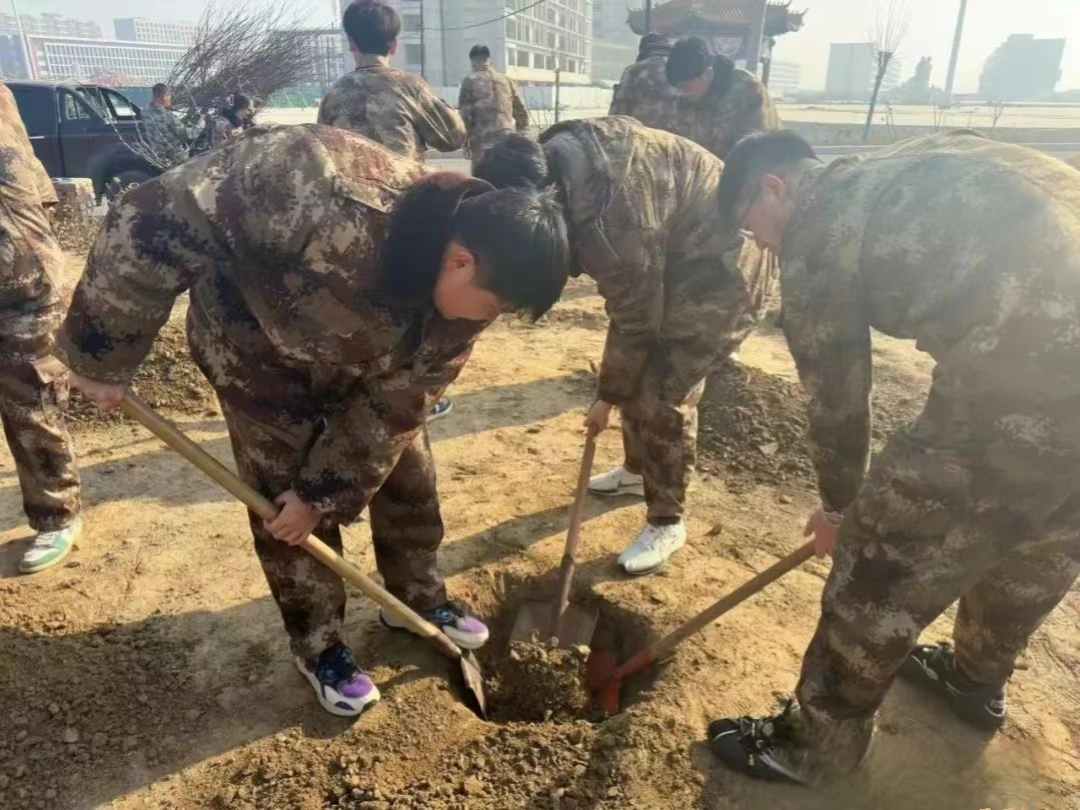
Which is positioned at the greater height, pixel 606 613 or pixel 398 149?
pixel 398 149

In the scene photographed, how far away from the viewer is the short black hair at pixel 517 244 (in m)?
1.60

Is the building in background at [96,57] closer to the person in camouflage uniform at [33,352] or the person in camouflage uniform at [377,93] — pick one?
the person in camouflage uniform at [377,93]

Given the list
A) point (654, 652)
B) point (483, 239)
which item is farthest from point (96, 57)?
point (483, 239)

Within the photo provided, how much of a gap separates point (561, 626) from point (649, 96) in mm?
3376

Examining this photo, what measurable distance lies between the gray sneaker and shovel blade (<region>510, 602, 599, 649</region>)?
1.87 metres

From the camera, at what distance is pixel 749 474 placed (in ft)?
13.6

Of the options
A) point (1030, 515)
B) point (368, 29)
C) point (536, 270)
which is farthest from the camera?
point (368, 29)

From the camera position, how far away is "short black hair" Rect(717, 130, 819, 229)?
2043 millimetres

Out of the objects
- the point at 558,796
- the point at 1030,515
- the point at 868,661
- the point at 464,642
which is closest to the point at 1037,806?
the point at 868,661

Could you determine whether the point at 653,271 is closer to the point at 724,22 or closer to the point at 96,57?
the point at 724,22

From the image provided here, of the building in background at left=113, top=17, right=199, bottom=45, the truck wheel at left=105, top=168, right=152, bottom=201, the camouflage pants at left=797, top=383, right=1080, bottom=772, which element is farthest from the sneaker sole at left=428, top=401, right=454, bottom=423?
the building in background at left=113, top=17, right=199, bottom=45

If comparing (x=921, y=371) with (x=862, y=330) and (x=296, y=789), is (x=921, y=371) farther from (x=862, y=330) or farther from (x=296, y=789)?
(x=296, y=789)

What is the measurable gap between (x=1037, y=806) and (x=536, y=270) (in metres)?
2.08

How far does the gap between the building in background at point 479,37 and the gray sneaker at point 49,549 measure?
37067 mm
